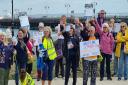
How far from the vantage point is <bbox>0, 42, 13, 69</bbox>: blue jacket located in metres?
13.4

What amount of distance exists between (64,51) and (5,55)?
222cm

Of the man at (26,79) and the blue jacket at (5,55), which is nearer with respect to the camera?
the man at (26,79)

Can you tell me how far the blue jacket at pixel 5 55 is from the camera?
43.9 feet

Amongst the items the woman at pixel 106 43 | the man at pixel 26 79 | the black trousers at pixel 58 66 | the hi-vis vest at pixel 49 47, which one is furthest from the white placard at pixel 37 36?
→ the man at pixel 26 79

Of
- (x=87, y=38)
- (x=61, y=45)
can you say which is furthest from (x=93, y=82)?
(x=61, y=45)

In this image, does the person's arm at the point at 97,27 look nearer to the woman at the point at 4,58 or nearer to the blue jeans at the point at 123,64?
the blue jeans at the point at 123,64

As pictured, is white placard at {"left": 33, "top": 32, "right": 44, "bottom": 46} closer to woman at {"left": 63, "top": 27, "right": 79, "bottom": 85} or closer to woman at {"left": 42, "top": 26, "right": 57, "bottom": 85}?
woman at {"left": 42, "top": 26, "right": 57, "bottom": 85}

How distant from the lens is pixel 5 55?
13.4 metres

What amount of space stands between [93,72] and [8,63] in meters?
2.68

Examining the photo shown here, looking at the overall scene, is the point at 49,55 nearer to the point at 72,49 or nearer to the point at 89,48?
the point at 72,49

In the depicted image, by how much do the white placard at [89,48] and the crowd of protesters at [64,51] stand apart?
0.12 meters

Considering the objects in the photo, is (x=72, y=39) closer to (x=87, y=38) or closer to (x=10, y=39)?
(x=87, y=38)

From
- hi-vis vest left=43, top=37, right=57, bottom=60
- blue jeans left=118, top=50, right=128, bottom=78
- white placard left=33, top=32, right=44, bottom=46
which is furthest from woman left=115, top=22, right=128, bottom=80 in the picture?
hi-vis vest left=43, top=37, right=57, bottom=60

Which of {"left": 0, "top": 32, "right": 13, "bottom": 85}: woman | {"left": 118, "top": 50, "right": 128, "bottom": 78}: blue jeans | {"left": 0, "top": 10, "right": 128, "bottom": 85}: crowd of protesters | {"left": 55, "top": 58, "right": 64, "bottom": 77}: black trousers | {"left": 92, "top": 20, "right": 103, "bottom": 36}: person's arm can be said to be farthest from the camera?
{"left": 55, "top": 58, "right": 64, "bottom": 77}: black trousers
